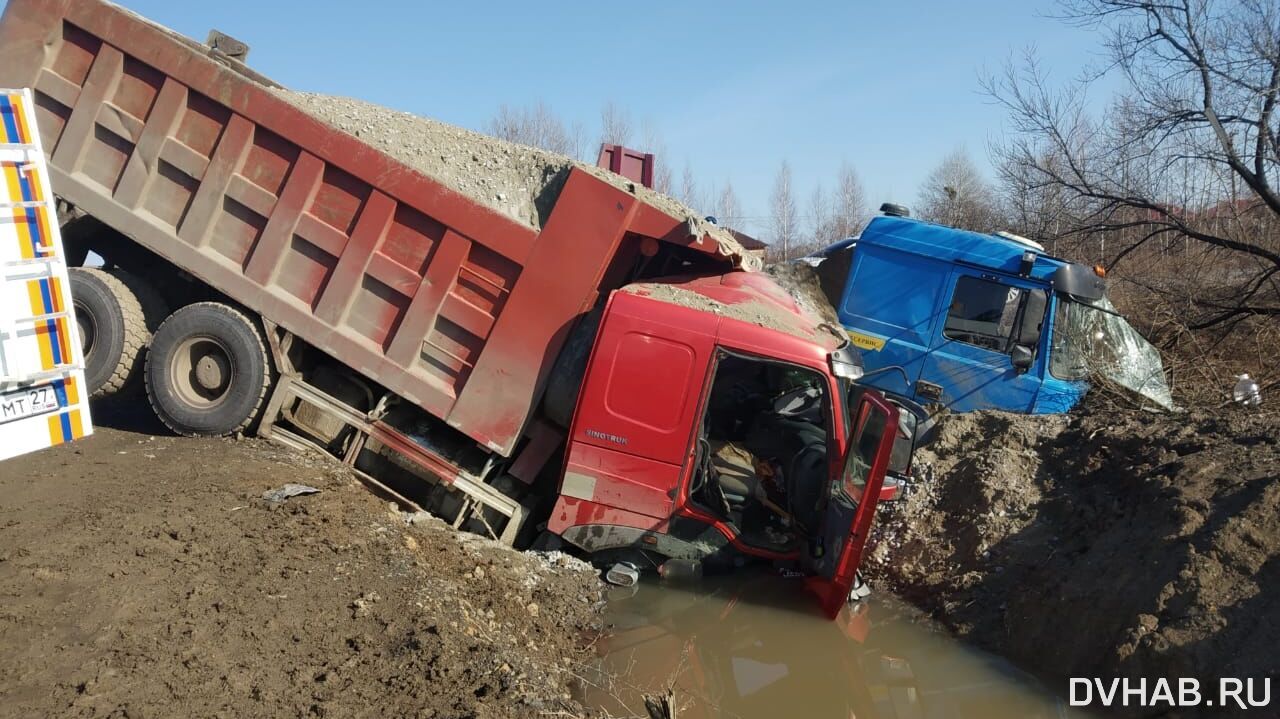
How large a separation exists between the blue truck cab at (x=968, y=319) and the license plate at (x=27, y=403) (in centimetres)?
607

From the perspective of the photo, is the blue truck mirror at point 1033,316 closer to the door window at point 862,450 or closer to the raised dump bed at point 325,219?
the door window at point 862,450

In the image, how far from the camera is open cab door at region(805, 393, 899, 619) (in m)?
4.95

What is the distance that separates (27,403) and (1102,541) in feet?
21.0

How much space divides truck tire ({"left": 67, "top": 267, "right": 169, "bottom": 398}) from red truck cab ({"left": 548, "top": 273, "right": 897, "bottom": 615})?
3240 millimetres

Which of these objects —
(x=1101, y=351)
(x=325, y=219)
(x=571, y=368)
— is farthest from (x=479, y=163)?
(x=1101, y=351)

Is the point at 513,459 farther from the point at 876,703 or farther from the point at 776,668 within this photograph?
the point at 876,703

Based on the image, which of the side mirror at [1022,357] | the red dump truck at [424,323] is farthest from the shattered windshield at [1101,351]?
the red dump truck at [424,323]

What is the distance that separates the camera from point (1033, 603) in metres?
5.68

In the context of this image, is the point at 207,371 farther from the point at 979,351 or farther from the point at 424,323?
the point at 979,351

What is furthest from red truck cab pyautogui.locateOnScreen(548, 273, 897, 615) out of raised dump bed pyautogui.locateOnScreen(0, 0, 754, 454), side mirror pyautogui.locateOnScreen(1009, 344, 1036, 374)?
side mirror pyautogui.locateOnScreen(1009, 344, 1036, 374)

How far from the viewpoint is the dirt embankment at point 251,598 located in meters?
3.39

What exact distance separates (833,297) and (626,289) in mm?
3596

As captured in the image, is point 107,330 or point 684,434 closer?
point 684,434

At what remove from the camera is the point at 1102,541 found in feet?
19.4
